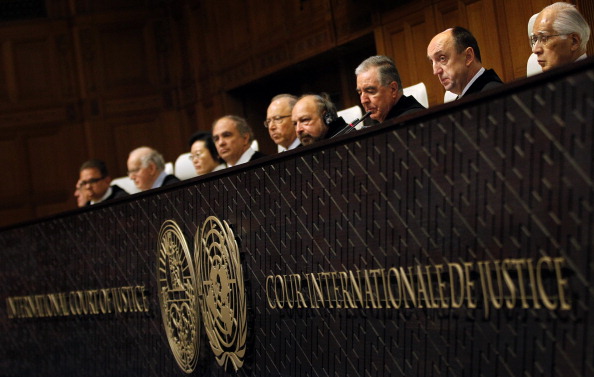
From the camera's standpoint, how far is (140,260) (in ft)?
13.6

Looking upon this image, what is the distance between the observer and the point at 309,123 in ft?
15.3

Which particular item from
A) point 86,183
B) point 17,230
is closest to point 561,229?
point 17,230

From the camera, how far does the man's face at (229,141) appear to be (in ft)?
18.3

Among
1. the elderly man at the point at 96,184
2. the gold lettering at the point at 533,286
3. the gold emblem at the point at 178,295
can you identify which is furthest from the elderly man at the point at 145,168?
the gold lettering at the point at 533,286

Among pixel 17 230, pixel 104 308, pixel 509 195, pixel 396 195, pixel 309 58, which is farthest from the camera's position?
pixel 309 58

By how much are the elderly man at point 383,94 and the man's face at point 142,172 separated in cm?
261

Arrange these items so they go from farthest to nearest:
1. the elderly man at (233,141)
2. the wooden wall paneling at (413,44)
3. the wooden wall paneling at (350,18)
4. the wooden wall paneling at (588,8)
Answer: the wooden wall paneling at (350,18) < the wooden wall paneling at (413,44) < the elderly man at (233,141) < the wooden wall paneling at (588,8)

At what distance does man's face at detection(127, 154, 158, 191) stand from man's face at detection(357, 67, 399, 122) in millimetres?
2619

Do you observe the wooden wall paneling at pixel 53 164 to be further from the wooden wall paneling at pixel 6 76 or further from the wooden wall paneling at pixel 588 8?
the wooden wall paneling at pixel 588 8

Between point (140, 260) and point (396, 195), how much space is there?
1.88m

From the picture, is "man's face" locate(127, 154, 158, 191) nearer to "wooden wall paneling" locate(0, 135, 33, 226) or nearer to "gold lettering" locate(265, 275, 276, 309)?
"gold lettering" locate(265, 275, 276, 309)

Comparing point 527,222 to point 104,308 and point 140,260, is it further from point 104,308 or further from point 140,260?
point 104,308

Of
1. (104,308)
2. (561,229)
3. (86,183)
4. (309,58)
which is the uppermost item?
(309,58)

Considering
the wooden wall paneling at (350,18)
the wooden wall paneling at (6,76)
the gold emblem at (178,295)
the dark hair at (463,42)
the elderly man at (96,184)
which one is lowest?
the gold emblem at (178,295)
